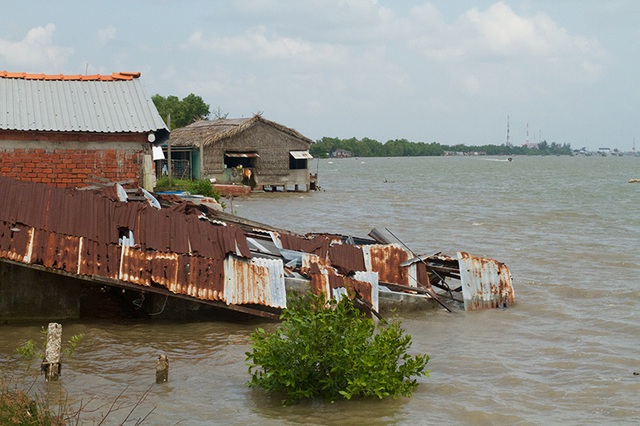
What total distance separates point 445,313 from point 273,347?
5.30 meters

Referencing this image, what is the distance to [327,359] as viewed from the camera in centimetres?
831

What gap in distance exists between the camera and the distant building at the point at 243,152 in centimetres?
3928

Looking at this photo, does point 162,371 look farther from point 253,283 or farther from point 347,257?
point 347,257

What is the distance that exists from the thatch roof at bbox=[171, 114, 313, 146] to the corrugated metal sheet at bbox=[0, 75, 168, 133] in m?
23.3

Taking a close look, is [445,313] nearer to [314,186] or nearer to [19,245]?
[19,245]

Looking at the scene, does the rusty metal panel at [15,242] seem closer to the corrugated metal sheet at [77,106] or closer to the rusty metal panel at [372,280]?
the corrugated metal sheet at [77,106]

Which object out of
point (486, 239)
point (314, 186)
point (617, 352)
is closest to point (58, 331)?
point (617, 352)

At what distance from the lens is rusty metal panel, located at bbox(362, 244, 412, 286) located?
12375 millimetres

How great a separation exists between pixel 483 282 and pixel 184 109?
161ft

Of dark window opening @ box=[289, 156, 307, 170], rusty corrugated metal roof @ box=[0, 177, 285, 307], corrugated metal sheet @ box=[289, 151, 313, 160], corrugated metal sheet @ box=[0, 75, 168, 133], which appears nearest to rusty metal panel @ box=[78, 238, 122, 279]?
rusty corrugated metal roof @ box=[0, 177, 285, 307]

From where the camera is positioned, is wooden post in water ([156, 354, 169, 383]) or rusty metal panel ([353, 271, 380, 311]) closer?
wooden post in water ([156, 354, 169, 383])

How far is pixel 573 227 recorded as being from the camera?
28.9 meters

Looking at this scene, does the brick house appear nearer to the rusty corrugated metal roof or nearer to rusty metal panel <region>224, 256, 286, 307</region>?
the rusty corrugated metal roof

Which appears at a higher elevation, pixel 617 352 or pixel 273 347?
pixel 273 347
